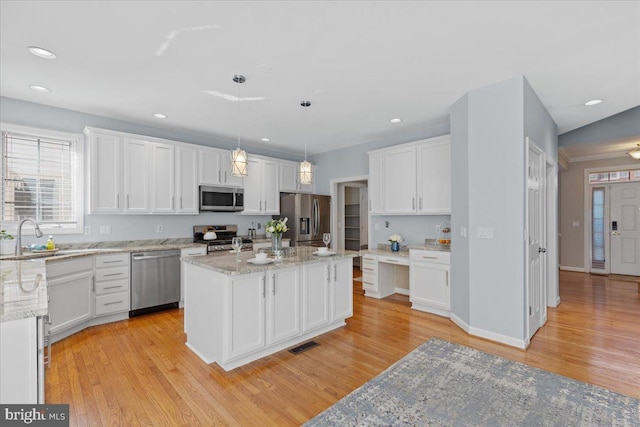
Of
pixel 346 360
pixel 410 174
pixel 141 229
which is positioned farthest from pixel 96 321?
pixel 410 174

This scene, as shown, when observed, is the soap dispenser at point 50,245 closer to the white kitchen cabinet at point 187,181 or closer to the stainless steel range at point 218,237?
the white kitchen cabinet at point 187,181

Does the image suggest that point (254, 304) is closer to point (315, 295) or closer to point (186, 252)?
point (315, 295)

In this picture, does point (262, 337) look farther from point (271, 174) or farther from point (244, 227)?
point (271, 174)

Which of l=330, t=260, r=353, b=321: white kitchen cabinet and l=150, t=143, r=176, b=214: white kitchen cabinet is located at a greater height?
l=150, t=143, r=176, b=214: white kitchen cabinet

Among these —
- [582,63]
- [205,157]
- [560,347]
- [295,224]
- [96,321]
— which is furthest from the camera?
[295,224]

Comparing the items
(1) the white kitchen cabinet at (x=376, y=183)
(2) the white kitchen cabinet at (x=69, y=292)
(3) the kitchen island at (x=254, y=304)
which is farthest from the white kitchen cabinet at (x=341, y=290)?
(2) the white kitchen cabinet at (x=69, y=292)

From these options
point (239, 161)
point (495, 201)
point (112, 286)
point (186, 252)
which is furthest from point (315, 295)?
point (112, 286)

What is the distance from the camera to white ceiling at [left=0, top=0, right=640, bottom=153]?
207 cm

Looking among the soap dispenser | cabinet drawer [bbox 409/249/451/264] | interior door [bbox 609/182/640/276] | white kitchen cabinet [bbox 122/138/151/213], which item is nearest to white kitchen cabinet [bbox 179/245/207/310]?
white kitchen cabinet [bbox 122/138/151/213]

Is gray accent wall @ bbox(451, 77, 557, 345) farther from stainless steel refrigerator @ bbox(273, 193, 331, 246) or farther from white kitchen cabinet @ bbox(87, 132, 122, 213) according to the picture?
white kitchen cabinet @ bbox(87, 132, 122, 213)

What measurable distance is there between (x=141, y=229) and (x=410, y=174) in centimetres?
412

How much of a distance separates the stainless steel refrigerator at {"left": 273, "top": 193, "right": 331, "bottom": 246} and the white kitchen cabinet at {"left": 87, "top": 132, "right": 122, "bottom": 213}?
2.73 meters

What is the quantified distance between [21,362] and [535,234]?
4.29 m

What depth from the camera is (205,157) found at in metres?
4.96
